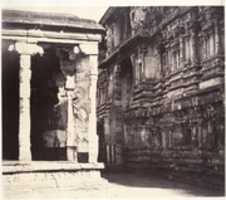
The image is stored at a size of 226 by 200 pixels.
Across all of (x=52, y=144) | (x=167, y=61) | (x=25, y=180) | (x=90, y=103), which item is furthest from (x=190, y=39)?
(x=25, y=180)

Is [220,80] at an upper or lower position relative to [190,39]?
lower

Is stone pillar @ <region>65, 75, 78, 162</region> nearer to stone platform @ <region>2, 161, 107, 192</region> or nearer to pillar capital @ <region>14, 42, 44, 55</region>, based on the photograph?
stone platform @ <region>2, 161, 107, 192</region>

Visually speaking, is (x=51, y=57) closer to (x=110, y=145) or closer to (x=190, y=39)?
(x=190, y=39)

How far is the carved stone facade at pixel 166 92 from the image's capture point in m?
7.77

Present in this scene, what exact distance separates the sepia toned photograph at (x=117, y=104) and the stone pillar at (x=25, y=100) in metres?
0.01

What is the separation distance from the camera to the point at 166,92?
980 centimetres

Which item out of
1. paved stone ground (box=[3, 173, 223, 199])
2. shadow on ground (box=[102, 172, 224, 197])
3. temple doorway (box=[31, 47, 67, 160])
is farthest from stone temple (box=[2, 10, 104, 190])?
shadow on ground (box=[102, 172, 224, 197])

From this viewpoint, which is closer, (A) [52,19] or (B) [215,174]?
(A) [52,19]

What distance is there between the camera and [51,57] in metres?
8.86

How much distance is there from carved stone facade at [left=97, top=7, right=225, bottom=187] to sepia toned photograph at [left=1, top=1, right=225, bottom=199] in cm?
2

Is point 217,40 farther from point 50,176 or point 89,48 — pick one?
point 50,176

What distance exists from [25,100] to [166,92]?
3.76m

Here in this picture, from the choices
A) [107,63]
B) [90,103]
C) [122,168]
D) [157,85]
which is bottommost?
[122,168]

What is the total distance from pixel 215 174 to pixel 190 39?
8.66ft
